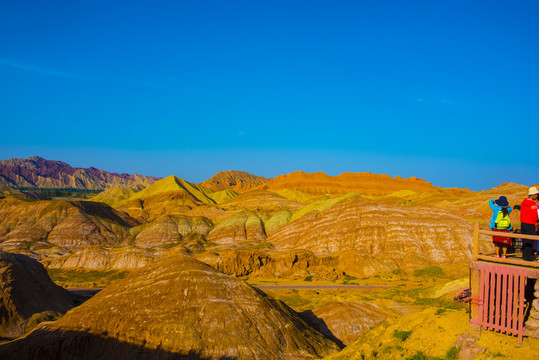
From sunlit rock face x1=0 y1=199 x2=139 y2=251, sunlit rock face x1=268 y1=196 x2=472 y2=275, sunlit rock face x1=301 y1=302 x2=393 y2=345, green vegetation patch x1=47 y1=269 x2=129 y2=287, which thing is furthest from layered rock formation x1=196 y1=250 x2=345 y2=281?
sunlit rock face x1=0 y1=199 x2=139 y2=251

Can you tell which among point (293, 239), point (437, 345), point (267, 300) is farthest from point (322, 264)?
point (437, 345)

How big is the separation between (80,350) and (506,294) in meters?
19.3

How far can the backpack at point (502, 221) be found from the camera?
499 inches

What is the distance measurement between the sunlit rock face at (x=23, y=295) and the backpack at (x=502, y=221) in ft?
105

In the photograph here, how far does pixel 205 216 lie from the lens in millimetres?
108875

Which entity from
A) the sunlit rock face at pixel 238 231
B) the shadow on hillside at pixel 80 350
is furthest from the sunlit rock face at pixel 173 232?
the shadow on hillside at pixel 80 350

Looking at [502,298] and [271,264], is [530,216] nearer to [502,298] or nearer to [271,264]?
[502,298]

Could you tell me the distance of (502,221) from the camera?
12.7m

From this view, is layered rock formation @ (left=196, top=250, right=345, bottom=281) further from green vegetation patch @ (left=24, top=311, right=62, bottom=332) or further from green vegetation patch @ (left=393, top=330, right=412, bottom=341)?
green vegetation patch @ (left=393, top=330, right=412, bottom=341)

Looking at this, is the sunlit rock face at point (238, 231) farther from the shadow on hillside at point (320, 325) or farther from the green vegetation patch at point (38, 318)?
the shadow on hillside at point (320, 325)

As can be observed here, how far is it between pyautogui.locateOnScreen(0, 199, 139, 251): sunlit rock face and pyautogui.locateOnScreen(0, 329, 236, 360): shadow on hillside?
65.6m

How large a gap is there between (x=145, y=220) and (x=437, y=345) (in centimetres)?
12669

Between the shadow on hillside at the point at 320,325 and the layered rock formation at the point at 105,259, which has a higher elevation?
the shadow on hillside at the point at 320,325

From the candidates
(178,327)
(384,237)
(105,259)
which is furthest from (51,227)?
(178,327)
